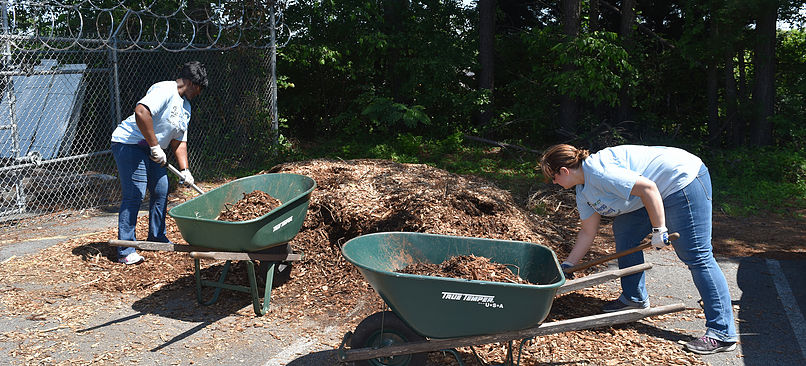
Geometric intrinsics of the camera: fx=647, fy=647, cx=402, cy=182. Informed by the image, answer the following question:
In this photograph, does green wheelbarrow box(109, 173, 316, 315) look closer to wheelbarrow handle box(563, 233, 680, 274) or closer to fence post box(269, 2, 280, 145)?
wheelbarrow handle box(563, 233, 680, 274)

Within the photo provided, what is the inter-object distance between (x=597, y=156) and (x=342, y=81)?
9.63 m

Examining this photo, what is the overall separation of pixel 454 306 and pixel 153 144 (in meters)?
3.26

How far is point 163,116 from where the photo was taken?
5445 mm

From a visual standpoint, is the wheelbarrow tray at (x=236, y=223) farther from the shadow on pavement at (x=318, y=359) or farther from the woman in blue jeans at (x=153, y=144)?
the shadow on pavement at (x=318, y=359)

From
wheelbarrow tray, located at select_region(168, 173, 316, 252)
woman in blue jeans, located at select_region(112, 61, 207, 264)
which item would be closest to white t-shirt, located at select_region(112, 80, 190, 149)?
woman in blue jeans, located at select_region(112, 61, 207, 264)

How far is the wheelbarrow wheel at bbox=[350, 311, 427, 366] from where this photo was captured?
3609mm

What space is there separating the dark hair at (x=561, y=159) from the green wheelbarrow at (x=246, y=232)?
5.89ft

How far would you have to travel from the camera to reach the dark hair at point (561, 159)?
3.88 metres

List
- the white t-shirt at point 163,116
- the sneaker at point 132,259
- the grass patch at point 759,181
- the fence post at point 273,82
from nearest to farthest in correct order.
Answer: the white t-shirt at point 163,116 → the sneaker at point 132,259 → the grass patch at point 759,181 → the fence post at point 273,82

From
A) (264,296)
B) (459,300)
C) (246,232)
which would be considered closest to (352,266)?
(264,296)

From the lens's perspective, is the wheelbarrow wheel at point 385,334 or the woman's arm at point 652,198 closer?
the wheelbarrow wheel at point 385,334

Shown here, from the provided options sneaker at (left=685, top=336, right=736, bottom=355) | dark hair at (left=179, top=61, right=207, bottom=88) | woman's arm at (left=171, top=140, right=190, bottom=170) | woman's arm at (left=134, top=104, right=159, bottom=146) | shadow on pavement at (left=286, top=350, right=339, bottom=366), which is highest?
dark hair at (left=179, top=61, right=207, bottom=88)

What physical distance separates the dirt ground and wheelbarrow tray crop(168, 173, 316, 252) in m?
0.55

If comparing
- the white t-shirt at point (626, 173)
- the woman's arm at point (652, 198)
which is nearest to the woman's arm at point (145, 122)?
the white t-shirt at point (626, 173)
